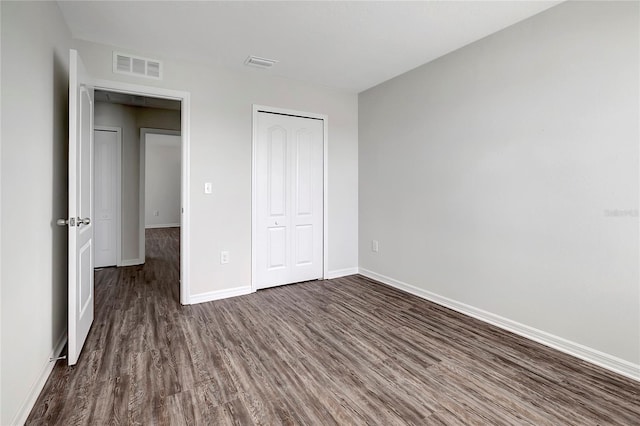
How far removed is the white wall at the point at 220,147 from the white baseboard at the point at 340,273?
1.11 meters

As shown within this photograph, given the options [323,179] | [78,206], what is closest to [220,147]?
[323,179]

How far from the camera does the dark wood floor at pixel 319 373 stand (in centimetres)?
171

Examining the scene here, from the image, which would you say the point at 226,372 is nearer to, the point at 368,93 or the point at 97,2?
the point at 97,2

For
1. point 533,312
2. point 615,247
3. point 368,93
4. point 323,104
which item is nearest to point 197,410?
point 533,312

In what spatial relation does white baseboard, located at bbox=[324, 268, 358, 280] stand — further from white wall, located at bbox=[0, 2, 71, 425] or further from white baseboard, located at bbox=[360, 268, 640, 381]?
white wall, located at bbox=[0, 2, 71, 425]

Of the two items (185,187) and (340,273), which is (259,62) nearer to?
(185,187)

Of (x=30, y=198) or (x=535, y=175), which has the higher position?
(x=535, y=175)

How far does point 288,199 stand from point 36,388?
8.98ft

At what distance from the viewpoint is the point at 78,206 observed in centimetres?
218

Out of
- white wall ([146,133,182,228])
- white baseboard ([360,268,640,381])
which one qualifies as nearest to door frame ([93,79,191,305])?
white baseboard ([360,268,640,381])

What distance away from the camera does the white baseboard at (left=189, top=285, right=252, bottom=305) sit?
338 cm

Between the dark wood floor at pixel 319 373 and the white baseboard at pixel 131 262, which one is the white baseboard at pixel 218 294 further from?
the white baseboard at pixel 131 262

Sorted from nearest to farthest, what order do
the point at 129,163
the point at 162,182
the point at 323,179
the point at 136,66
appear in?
the point at 136,66 < the point at 323,179 < the point at 129,163 < the point at 162,182

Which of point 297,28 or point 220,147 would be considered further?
point 220,147
